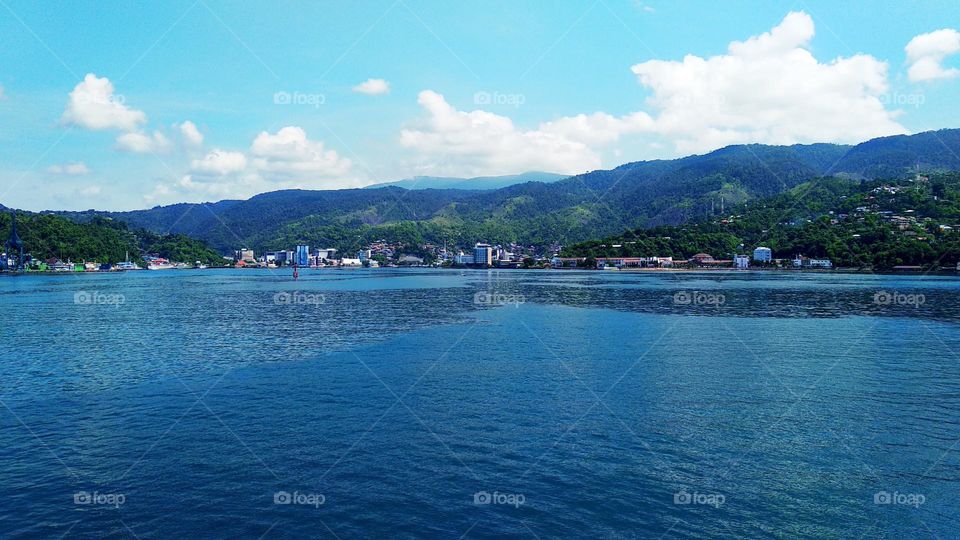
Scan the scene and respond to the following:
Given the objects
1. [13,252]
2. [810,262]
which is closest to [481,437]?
[810,262]

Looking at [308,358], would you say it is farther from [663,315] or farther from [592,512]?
[663,315]

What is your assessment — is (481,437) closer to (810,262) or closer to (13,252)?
(810,262)

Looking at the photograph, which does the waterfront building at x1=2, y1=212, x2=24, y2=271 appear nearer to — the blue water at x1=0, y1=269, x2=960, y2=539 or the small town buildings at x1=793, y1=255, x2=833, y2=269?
the blue water at x1=0, y1=269, x2=960, y2=539

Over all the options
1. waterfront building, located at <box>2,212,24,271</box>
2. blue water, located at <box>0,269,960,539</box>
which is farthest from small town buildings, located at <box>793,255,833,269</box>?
waterfront building, located at <box>2,212,24,271</box>

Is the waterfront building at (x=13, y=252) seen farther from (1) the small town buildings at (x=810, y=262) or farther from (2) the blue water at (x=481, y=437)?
(1) the small town buildings at (x=810, y=262)

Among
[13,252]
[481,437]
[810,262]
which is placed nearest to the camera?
[481,437]

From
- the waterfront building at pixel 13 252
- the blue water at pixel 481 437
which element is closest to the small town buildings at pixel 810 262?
the blue water at pixel 481 437

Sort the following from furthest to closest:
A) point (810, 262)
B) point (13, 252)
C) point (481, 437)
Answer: point (13, 252)
point (810, 262)
point (481, 437)

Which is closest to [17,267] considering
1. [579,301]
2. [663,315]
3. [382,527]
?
[579,301]
